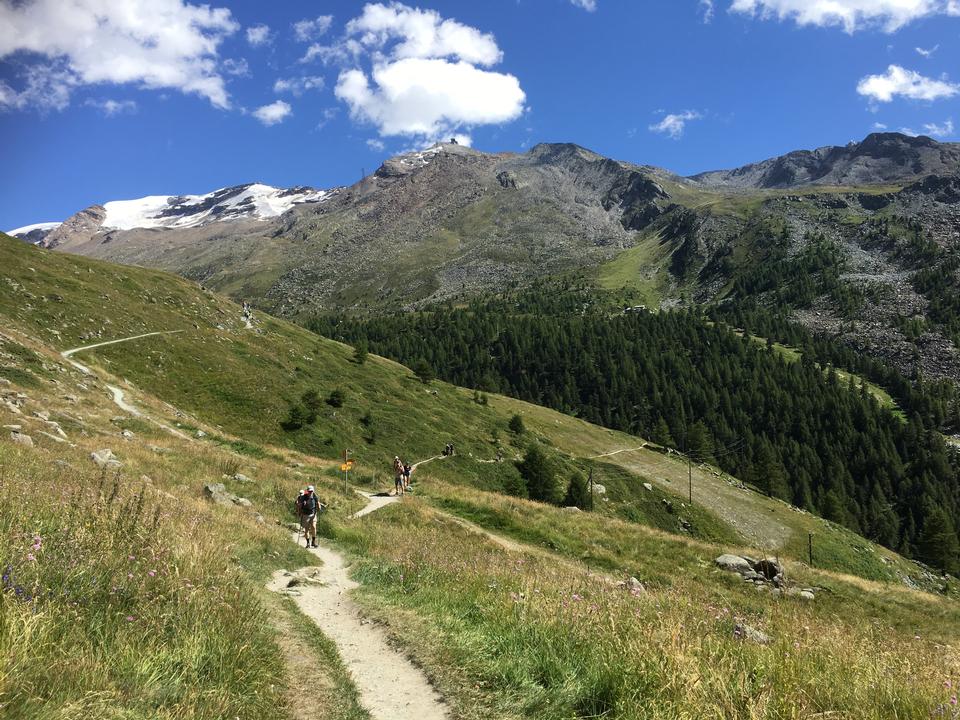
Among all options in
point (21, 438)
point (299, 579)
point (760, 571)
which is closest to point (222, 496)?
point (21, 438)

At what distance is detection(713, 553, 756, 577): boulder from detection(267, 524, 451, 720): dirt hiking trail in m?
16.9

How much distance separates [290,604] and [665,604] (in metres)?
6.93

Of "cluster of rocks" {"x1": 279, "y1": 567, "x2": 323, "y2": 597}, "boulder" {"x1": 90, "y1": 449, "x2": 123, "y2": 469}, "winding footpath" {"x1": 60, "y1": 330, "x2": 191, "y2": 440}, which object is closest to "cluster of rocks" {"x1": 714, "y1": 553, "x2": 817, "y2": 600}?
"cluster of rocks" {"x1": 279, "y1": 567, "x2": 323, "y2": 597}

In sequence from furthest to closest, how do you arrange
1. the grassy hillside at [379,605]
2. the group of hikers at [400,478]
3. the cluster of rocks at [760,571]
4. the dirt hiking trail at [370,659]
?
the group of hikers at [400,478] < the cluster of rocks at [760,571] < the dirt hiking trail at [370,659] < the grassy hillside at [379,605]

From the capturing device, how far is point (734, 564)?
22.1m

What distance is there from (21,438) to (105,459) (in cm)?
240

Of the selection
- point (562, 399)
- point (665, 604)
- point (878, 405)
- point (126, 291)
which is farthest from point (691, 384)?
point (665, 604)

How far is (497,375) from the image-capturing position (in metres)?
196

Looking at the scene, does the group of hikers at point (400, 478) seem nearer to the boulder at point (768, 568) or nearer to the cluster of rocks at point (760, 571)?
the cluster of rocks at point (760, 571)

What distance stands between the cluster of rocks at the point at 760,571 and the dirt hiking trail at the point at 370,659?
16867mm

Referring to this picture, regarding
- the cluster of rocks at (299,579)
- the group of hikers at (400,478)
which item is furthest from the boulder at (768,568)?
the group of hikers at (400,478)

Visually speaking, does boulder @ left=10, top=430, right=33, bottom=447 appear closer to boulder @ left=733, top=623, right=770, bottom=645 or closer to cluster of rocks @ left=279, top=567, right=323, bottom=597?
cluster of rocks @ left=279, top=567, right=323, bottom=597

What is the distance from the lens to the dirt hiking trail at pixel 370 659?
598 cm

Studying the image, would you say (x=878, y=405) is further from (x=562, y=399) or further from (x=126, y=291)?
(x=126, y=291)
